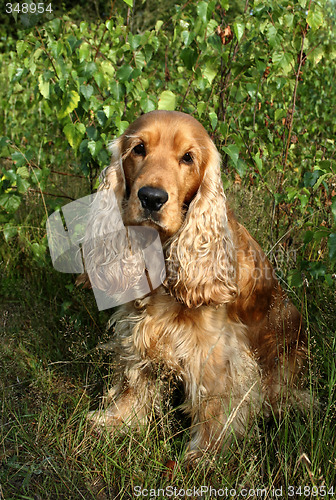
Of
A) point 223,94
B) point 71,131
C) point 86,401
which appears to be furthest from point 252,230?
point 86,401

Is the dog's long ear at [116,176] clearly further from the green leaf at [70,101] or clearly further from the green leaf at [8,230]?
the green leaf at [8,230]

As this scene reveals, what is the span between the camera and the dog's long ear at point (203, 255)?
1.94 m

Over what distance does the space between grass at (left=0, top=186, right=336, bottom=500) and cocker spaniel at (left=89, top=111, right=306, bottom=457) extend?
0.39 feet

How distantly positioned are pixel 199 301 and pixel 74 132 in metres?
1.21

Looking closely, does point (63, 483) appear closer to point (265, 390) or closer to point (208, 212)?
point (265, 390)

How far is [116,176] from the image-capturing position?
2.11 metres

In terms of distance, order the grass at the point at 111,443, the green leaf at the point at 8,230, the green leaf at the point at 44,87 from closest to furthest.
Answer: the grass at the point at 111,443
the green leaf at the point at 44,87
the green leaf at the point at 8,230

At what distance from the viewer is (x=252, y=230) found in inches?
114

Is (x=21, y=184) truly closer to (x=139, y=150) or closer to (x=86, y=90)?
(x=86, y=90)

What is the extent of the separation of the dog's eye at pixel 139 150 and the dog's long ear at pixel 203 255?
12.2 inches

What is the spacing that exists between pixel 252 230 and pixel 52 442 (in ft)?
5.69

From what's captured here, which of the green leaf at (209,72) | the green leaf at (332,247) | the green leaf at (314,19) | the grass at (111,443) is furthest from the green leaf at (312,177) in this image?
the green leaf at (209,72)

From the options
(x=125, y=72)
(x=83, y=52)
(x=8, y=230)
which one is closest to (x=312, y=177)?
(x=125, y=72)

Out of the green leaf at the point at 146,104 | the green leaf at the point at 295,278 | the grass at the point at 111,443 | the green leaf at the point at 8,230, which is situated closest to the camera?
the grass at the point at 111,443
